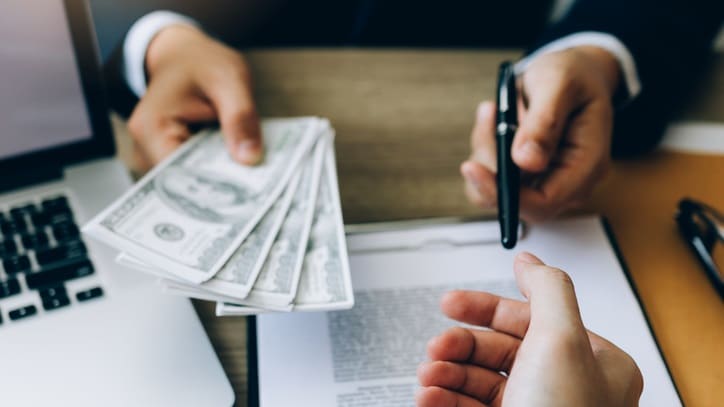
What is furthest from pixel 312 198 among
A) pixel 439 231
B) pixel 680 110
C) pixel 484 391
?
pixel 680 110

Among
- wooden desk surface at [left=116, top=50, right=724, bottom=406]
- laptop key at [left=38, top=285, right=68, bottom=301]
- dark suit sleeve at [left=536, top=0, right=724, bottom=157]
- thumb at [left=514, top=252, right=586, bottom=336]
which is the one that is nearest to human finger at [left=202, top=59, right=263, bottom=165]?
wooden desk surface at [left=116, top=50, right=724, bottom=406]

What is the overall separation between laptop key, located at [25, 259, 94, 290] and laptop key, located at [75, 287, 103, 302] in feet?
0.07

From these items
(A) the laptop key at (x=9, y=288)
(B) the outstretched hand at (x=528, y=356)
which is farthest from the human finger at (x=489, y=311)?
(A) the laptop key at (x=9, y=288)

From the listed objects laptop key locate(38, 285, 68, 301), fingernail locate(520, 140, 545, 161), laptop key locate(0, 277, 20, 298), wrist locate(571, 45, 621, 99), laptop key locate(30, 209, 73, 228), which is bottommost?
laptop key locate(38, 285, 68, 301)

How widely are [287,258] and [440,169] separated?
27 centimetres

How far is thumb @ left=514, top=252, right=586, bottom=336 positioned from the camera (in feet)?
1.33

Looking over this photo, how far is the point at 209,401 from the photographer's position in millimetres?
465

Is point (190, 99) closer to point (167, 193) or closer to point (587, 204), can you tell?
point (167, 193)

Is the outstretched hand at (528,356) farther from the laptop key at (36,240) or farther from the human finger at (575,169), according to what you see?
the laptop key at (36,240)

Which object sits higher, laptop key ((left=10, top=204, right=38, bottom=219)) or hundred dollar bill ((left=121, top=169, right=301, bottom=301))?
laptop key ((left=10, top=204, right=38, bottom=219))

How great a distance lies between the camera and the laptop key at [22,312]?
49cm

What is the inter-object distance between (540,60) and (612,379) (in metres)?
0.40

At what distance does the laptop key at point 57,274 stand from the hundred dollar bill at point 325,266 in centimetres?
14

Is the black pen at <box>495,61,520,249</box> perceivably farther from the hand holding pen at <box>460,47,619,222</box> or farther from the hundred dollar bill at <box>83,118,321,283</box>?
the hundred dollar bill at <box>83,118,321,283</box>
